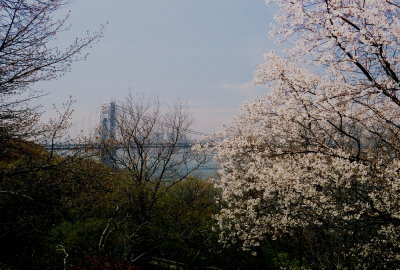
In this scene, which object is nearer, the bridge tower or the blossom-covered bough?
the blossom-covered bough

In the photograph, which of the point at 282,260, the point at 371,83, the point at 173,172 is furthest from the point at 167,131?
the point at 371,83

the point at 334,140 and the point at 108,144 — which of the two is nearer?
the point at 334,140

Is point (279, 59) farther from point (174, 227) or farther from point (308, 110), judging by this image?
point (174, 227)

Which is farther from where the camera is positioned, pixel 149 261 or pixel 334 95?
pixel 149 261

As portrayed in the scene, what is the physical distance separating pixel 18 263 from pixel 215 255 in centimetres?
713

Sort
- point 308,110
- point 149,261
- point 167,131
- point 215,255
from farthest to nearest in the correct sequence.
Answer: point 167,131 < point 215,255 < point 149,261 < point 308,110

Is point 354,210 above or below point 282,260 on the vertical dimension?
above

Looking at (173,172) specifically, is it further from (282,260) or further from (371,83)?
(371,83)

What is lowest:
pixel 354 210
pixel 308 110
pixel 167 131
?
pixel 354 210

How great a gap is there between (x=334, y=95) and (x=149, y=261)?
8.10 meters

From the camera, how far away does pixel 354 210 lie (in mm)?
6168

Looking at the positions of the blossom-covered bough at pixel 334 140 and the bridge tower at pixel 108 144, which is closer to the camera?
the blossom-covered bough at pixel 334 140

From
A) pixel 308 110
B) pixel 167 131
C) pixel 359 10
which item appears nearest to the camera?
pixel 359 10

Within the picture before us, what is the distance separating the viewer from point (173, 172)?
13.9 metres
